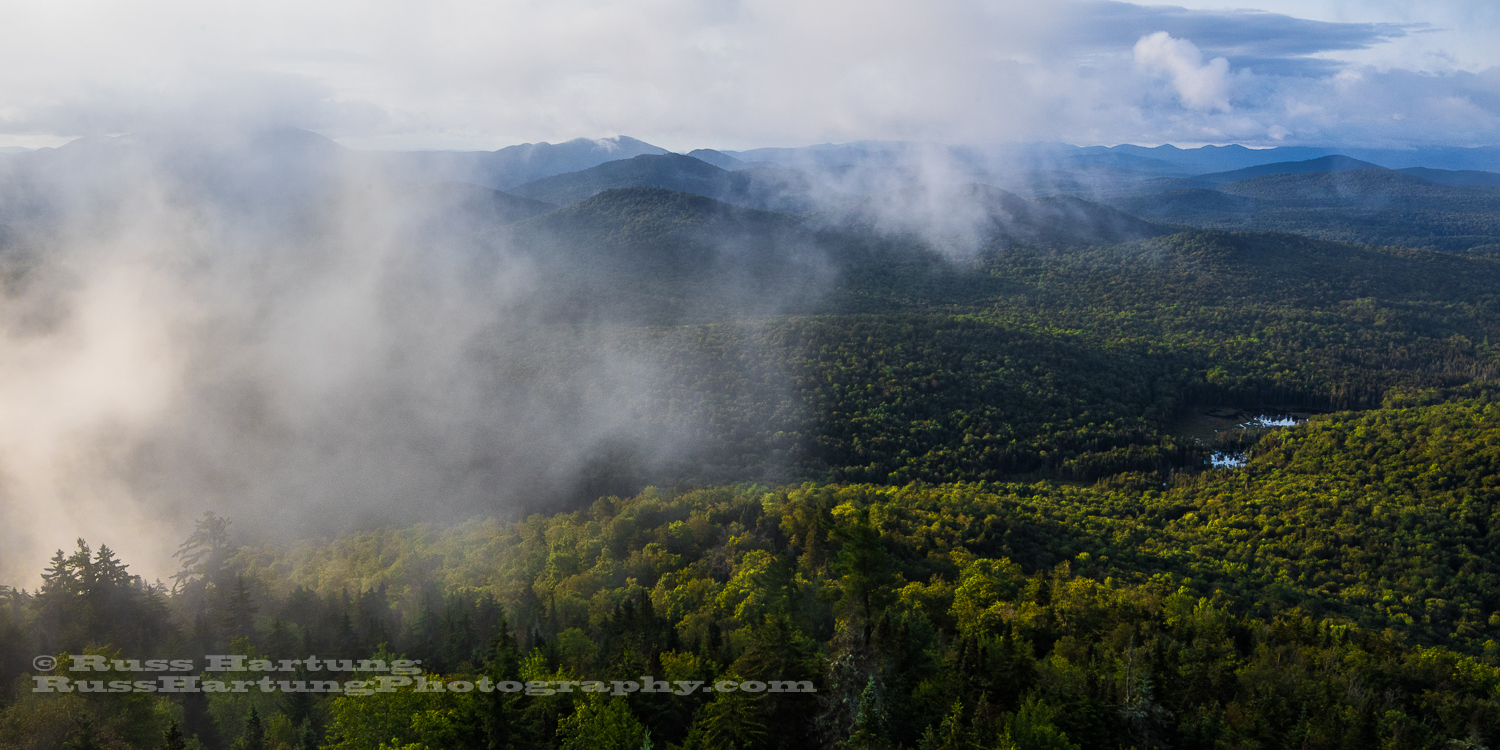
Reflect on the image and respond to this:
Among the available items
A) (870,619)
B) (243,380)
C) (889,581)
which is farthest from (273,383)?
(870,619)

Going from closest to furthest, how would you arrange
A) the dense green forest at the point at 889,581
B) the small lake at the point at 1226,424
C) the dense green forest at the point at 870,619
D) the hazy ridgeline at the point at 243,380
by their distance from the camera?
the dense green forest at the point at 870,619 < the dense green forest at the point at 889,581 < the hazy ridgeline at the point at 243,380 < the small lake at the point at 1226,424

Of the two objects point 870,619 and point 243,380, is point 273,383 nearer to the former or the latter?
point 243,380

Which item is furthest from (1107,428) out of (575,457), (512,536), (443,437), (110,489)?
(110,489)

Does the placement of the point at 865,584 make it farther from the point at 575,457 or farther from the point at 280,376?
the point at 280,376

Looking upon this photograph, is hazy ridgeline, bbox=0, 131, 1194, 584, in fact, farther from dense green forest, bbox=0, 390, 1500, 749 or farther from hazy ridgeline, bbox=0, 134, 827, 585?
dense green forest, bbox=0, 390, 1500, 749

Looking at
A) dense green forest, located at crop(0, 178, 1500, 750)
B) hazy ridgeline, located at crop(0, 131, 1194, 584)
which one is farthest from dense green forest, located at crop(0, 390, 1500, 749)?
hazy ridgeline, located at crop(0, 131, 1194, 584)

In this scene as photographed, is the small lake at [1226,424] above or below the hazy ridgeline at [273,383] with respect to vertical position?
below

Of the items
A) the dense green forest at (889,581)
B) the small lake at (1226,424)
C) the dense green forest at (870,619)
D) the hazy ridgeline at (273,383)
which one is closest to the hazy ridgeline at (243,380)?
the hazy ridgeline at (273,383)

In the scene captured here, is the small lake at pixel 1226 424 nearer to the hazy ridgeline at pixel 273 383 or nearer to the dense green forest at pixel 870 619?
the dense green forest at pixel 870 619

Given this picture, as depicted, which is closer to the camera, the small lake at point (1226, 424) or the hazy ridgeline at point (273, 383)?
the hazy ridgeline at point (273, 383)
